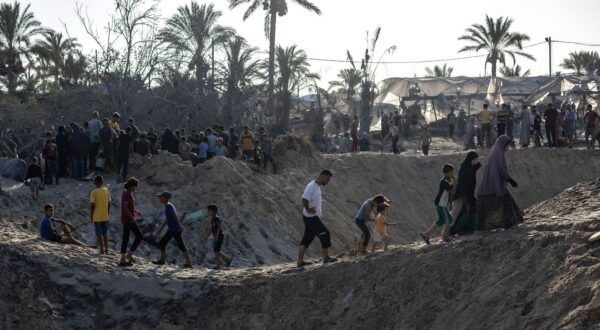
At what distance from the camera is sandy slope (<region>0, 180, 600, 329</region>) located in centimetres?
1273

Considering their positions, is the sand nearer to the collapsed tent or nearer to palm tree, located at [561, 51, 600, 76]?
the collapsed tent

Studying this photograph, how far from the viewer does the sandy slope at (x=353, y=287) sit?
12.7 m

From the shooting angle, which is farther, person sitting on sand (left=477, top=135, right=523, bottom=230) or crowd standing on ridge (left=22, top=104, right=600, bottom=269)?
crowd standing on ridge (left=22, top=104, right=600, bottom=269)

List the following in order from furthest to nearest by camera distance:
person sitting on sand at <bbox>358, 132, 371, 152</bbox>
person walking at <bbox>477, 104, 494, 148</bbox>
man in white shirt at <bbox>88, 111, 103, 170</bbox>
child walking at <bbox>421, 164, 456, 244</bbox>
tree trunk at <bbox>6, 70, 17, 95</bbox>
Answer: tree trunk at <bbox>6, 70, 17, 95</bbox>
person sitting on sand at <bbox>358, 132, 371, 152</bbox>
person walking at <bbox>477, 104, 494, 148</bbox>
man in white shirt at <bbox>88, 111, 103, 170</bbox>
child walking at <bbox>421, 164, 456, 244</bbox>

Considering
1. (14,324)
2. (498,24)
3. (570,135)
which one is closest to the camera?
(14,324)

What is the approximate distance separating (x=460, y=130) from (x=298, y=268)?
24119mm

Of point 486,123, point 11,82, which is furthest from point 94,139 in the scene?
point 11,82

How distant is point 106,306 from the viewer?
16.5 m

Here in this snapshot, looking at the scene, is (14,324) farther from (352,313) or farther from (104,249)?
(352,313)

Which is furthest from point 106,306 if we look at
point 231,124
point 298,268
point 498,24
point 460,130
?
point 498,24

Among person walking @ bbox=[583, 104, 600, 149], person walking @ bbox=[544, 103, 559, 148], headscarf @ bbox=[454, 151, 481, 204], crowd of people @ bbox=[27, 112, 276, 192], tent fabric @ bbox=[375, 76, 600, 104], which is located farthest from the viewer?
A: tent fabric @ bbox=[375, 76, 600, 104]

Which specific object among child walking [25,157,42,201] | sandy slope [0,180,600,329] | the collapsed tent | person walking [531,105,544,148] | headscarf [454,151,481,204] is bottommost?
sandy slope [0,180,600,329]

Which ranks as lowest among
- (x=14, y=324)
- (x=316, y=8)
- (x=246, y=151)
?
(x=14, y=324)

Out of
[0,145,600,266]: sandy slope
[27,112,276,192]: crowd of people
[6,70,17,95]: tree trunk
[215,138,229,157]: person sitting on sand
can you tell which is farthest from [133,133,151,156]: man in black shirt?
[6,70,17,95]: tree trunk
